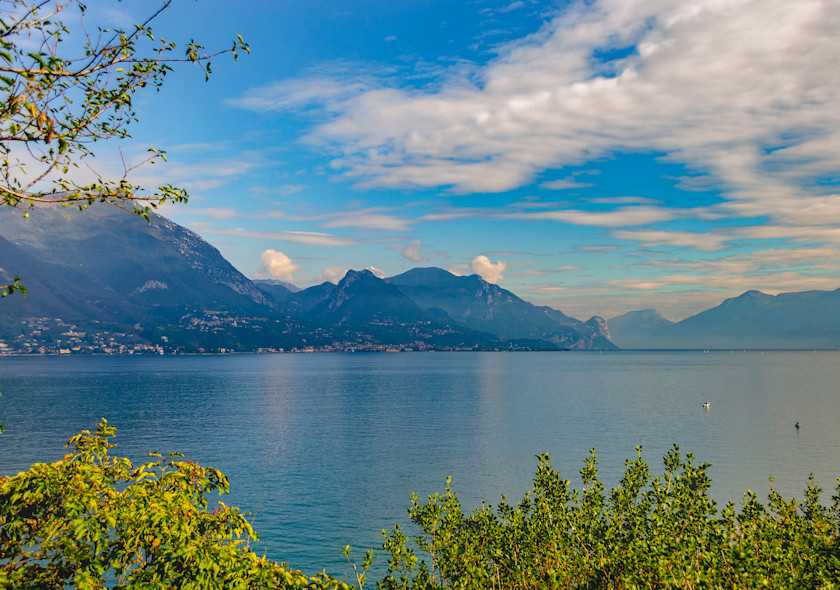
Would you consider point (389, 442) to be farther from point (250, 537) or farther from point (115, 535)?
point (115, 535)

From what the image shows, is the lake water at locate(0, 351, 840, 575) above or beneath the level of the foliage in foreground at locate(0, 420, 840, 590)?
beneath

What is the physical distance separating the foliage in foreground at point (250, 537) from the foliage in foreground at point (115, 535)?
0.05 m

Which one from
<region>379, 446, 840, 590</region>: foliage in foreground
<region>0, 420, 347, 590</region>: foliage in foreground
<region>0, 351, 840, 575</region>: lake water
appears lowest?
<region>0, 351, 840, 575</region>: lake water

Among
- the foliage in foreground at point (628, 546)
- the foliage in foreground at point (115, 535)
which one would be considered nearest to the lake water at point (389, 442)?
the foliage in foreground at point (628, 546)

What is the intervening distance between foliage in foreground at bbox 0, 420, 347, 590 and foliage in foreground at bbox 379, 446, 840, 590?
1097 centimetres

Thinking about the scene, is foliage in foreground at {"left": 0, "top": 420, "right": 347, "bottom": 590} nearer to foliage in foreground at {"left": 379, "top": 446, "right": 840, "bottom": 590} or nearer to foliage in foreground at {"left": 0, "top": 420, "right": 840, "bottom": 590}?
foliage in foreground at {"left": 0, "top": 420, "right": 840, "bottom": 590}

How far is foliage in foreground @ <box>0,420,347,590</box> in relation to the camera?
47.9 ft

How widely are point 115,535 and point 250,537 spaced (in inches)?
389

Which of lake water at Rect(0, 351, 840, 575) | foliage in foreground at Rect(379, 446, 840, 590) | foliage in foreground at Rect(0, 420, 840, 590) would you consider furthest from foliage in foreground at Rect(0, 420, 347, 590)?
lake water at Rect(0, 351, 840, 575)

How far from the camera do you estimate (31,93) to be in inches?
447

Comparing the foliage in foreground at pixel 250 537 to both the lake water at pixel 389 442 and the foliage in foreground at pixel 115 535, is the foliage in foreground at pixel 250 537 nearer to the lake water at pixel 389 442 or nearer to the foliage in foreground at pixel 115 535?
the foliage in foreground at pixel 115 535

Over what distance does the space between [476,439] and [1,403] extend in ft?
503

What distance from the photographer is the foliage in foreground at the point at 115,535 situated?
14.6 m

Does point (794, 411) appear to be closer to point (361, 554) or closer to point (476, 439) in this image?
point (476, 439)
